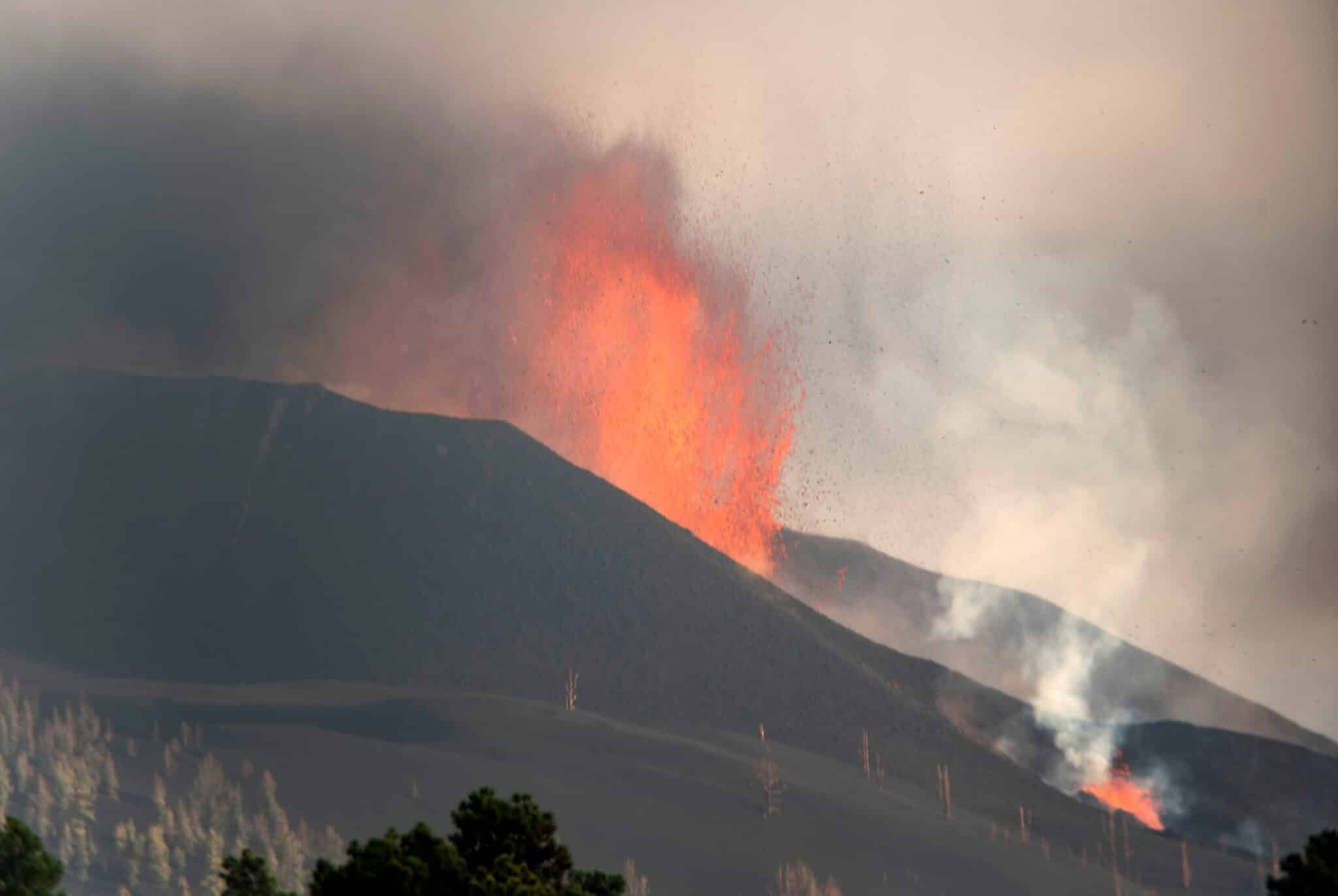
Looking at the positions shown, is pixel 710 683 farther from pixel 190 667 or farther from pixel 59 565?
pixel 59 565

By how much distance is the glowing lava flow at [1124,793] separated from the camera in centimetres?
7806

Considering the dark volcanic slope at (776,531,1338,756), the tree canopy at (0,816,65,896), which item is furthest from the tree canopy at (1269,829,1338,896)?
the dark volcanic slope at (776,531,1338,756)

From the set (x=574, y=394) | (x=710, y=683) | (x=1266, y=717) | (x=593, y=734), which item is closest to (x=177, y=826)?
(x=593, y=734)

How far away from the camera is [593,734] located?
7194 centimetres

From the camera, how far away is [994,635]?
83.2 metres

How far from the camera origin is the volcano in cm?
7169

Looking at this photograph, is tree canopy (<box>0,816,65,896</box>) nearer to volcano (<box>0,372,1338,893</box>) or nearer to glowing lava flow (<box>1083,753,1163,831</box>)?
volcano (<box>0,372,1338,893</box>)

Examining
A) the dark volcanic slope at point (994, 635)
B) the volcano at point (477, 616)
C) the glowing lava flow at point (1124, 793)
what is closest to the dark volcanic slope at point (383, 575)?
the volcano at point (477, 616)

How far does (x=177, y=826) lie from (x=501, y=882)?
164 ft

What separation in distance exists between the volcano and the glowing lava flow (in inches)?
50.6

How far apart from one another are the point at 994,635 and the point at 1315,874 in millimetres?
62535

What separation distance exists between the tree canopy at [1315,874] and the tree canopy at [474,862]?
30.7 ft

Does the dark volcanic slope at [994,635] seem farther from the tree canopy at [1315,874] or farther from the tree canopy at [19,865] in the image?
the tree canopy at [19,865]

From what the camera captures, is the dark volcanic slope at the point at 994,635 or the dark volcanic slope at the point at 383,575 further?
the dark volcanic slope at the point at 383,575
